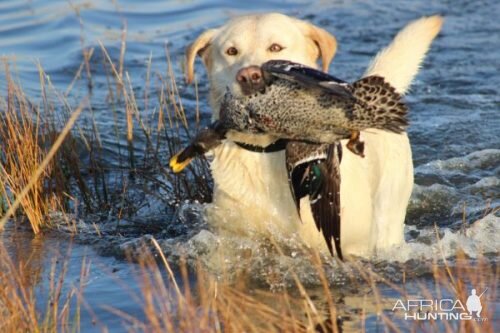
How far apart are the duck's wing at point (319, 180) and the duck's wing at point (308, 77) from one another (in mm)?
407

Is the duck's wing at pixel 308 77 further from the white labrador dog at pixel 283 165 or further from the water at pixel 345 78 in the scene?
the water at pixel 345 78

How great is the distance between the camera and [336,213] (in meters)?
4.46

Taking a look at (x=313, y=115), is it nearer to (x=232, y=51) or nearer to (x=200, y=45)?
(x=232, y=51)

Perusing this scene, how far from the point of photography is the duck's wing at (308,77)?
12.4 feet

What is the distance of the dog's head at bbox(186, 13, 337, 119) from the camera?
4879mm

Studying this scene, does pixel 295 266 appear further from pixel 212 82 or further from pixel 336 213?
pixel 212 82

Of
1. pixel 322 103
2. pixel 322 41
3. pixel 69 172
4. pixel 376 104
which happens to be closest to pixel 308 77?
pixel 322 103

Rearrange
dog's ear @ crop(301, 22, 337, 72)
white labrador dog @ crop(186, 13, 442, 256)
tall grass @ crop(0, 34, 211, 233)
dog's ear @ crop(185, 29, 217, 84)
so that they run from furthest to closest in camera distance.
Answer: tall grass @ crop(0, 34, 211, 233)
dog's ear @ crop(185, 29, 217, 84)
dog's ear @ crop(301, 22, 337, 72)
white labrador dog @ crop(186, 13, 442, 256)

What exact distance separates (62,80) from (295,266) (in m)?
5.68

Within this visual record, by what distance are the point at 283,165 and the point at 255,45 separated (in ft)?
2.05

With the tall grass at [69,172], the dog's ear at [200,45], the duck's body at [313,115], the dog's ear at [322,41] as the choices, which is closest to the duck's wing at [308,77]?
the duck's body at [313,115]

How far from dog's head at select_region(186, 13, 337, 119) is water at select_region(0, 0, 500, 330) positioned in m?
0.89

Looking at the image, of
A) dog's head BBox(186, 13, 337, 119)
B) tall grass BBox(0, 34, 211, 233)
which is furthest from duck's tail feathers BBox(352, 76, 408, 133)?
tall grass BBox(0, 34, 211, 233)

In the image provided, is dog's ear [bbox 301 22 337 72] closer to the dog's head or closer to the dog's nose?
the dog's head
